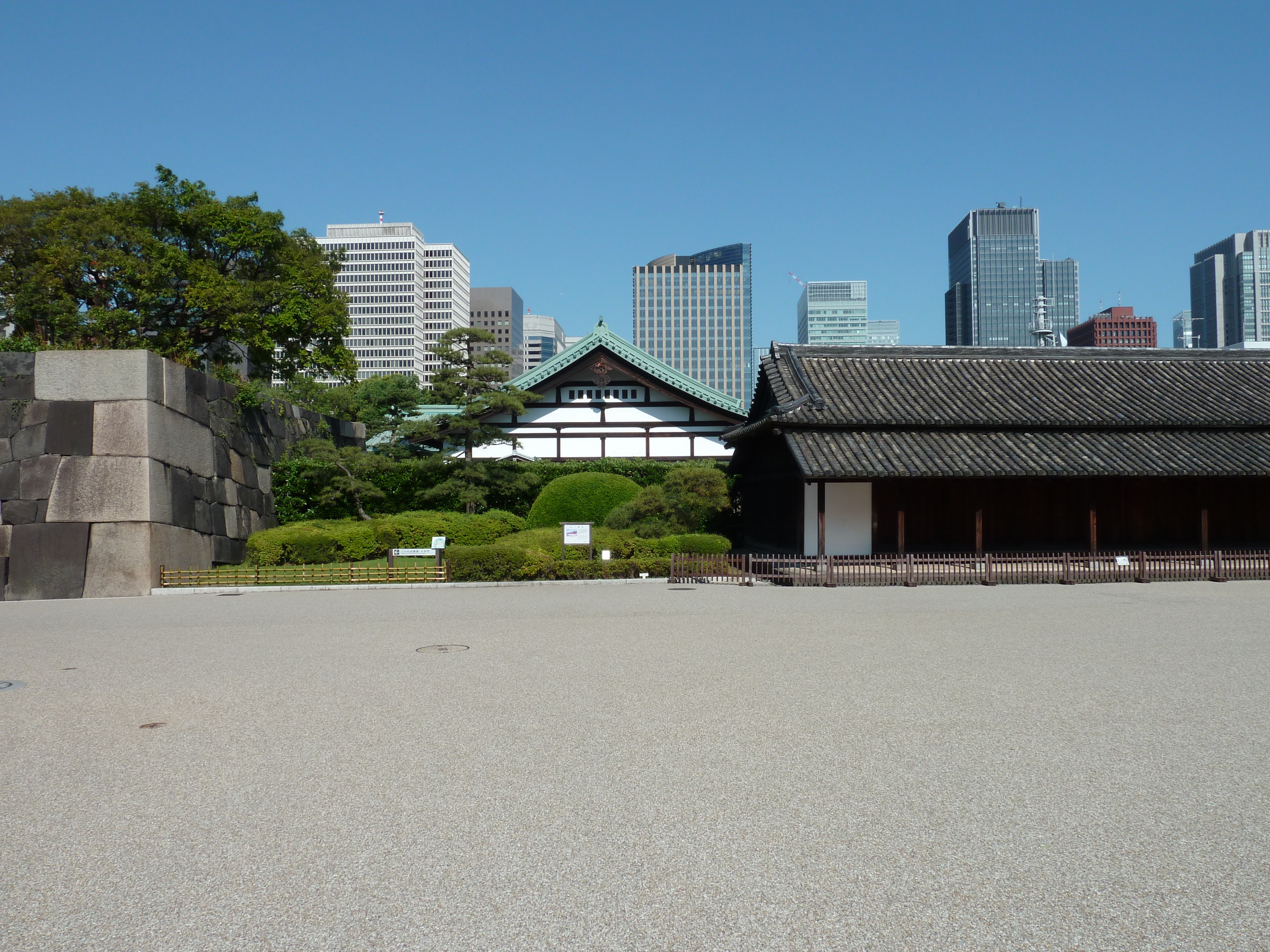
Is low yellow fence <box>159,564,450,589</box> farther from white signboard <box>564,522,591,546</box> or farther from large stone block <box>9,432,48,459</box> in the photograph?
large stone block <box>9,432,48,459</box>

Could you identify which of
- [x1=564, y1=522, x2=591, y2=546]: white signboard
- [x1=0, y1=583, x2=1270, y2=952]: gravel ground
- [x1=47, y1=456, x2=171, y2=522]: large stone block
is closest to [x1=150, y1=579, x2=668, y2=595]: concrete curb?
[x1=564, y1=522, x2=591, y2=546]: white signboard

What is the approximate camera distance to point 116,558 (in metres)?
21.6

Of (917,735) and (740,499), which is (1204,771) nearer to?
(917,735)

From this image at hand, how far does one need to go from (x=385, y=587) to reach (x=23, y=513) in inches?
356

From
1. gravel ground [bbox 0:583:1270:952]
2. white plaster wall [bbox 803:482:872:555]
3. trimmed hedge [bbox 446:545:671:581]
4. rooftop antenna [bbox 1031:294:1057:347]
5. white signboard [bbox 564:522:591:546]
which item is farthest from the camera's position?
rooftop antenna [bbox 1031:294:1057:347]

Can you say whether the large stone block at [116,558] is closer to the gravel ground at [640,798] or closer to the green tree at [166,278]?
the green tree at [166,278]

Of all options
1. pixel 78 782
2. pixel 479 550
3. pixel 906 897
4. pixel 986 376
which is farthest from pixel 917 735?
pixel 986 376

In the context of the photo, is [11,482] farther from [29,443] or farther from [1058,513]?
[1058,513]

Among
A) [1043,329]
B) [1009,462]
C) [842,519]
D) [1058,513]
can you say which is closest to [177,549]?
[842,519]

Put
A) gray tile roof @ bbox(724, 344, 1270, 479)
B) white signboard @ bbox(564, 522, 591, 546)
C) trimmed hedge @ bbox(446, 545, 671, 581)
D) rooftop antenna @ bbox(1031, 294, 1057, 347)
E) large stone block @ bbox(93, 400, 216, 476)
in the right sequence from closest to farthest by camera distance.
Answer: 1. large stone block @ bbox(93, 400, 216, 476)
2. trimmed hedge @ bbox(446, 545, 671, 581)
3. white signboard @ bbox(564, 522, 591, 546)
4. gray tile roof @ bbox(724, 344, 1270, 479)
5. rooftop antenna @ bbox(1031, 294, 1057, 347)

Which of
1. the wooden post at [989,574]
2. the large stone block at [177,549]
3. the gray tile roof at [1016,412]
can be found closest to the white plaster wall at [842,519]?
the gray tile roof at [1016,412]

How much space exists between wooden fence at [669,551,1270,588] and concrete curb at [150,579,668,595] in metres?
1.93

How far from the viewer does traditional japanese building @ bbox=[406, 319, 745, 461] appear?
35906 mm

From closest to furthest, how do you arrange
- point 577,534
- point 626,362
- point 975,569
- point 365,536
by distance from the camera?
point 975,569 < point 577,534 < point 365,536 < point 626,362
